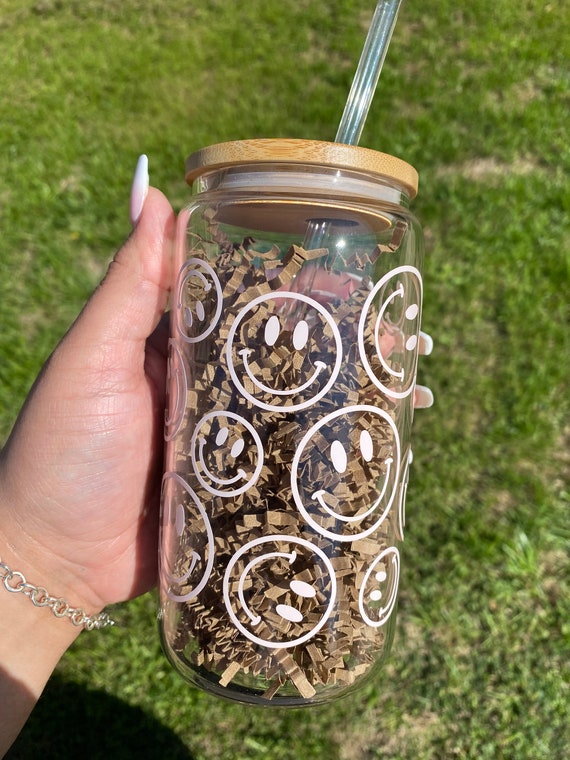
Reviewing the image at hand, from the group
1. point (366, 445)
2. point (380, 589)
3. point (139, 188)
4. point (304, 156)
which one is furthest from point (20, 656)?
point (304, 156)

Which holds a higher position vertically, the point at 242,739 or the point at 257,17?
the point at 257,17

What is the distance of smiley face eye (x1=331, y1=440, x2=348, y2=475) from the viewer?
1.28 m

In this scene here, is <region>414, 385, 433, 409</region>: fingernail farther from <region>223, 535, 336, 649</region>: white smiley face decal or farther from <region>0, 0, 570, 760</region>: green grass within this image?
<region>223, 535, 336, 649</region>: white smiley face decal

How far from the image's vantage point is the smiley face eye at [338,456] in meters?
1.28

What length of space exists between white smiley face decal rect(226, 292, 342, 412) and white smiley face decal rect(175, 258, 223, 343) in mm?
91

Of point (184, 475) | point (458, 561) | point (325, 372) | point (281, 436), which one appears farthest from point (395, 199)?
point (458, 561)

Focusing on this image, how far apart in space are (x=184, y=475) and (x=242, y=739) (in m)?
1.37

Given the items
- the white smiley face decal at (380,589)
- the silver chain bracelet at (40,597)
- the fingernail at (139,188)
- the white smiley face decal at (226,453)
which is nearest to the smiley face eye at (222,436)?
the white smiley face decal at (226,453)

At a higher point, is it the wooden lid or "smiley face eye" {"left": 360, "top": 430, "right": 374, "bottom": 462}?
the wooden lid

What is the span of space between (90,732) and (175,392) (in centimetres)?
153

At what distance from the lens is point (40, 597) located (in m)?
1.70

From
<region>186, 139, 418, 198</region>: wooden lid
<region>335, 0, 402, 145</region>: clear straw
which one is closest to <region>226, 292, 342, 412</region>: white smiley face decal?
<region>186, 139, 418, 198</region>: wooden lid

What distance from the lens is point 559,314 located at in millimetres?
2754

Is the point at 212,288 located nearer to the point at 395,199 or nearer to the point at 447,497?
the point at 395,199
